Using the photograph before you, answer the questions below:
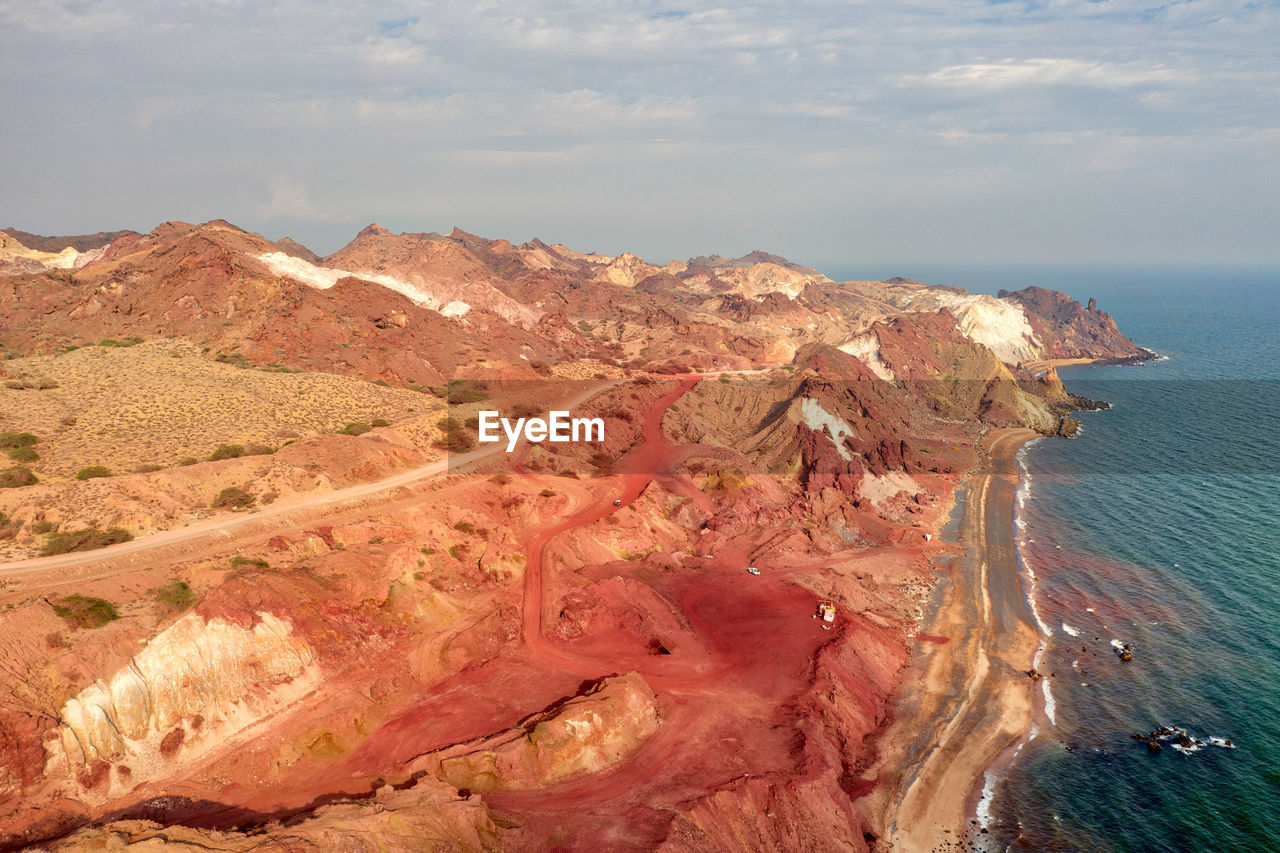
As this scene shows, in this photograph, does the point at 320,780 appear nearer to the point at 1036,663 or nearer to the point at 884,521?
the point at 1036,663

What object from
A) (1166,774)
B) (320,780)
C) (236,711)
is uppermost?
(236,711)

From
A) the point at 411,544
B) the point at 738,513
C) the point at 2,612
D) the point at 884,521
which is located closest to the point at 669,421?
the point at 738,513

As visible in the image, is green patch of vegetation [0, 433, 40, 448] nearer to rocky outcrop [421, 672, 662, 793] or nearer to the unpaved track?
the unpaved track

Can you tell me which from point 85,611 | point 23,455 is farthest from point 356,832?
point 23,455

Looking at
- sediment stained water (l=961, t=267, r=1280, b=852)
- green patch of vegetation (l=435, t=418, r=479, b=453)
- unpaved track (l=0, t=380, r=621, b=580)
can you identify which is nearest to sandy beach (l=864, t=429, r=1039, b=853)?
sediment stained water (l=961, t=267, r=1280, b=852)

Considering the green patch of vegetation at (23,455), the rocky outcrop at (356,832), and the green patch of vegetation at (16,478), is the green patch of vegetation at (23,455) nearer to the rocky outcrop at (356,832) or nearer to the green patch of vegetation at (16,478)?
the green patch of vegetation at (16,478)

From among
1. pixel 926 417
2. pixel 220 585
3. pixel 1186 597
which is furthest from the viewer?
pixel 926 417
